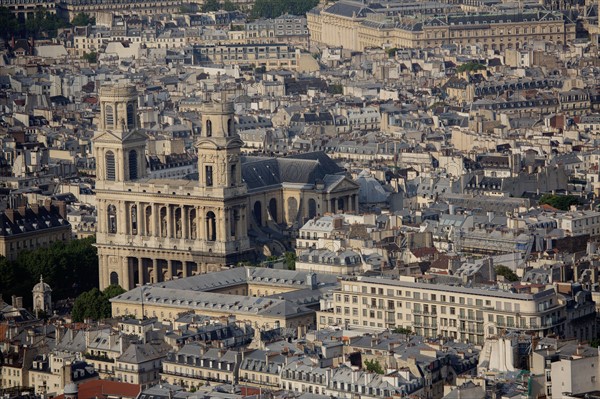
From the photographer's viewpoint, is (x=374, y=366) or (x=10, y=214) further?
(x=10, y=214)

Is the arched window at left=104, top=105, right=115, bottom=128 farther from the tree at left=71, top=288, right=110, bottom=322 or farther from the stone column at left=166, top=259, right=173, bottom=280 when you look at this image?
the tree at left=71, top=288, right=110, bottom=322

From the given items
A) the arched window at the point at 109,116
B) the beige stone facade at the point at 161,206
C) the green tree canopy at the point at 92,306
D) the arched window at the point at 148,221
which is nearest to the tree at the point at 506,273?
the green tree canopy at the point at 92,306

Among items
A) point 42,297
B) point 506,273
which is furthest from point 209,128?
point 506,273

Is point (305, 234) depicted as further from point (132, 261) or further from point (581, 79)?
point (581, 79)

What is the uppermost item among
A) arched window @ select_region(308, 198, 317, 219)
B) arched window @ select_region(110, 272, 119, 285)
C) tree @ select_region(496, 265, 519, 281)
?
arched window @ select_region(308, 198, 317, 219)

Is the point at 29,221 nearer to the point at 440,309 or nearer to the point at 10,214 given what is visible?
the point at 10,214

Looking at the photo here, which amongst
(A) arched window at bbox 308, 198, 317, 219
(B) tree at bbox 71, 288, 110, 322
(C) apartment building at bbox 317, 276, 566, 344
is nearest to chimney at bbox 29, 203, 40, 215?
(A) arched window at bbox 308, 198, 317, 219

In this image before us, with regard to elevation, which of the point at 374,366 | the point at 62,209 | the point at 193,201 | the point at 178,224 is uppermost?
the point at 193,201
